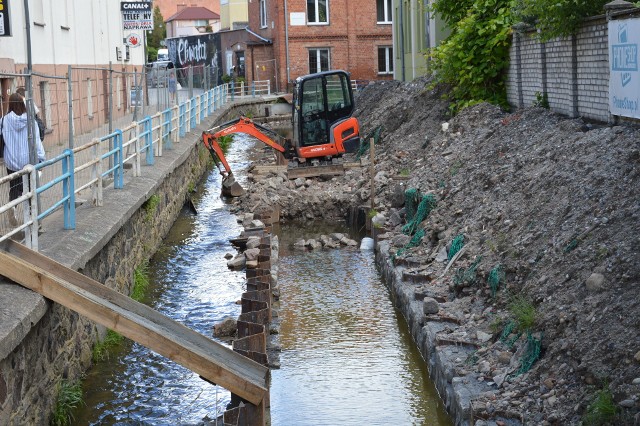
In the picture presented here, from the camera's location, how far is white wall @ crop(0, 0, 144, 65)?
19.0m

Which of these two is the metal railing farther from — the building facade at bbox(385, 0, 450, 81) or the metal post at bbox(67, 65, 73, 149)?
the building facade at bbox(385, 0, 450, 81)

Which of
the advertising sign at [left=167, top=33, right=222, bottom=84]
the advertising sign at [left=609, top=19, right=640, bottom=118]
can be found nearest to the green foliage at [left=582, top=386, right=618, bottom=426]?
the advertising sign at [left=609, top=19, right=640, bottom=118]

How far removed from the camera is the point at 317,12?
54031 mm

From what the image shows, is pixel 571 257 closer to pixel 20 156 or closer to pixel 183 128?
pixel 20 156

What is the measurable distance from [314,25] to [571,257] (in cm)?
4592

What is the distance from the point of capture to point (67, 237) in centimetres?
1037

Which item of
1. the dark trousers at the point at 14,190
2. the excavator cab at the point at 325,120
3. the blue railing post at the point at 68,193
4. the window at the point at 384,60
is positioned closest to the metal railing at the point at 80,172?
the blue railing post at the point at 68,193

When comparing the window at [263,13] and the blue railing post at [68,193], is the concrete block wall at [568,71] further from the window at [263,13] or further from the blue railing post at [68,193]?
the window at [263,13]

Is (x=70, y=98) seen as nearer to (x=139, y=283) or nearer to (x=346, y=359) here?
(x=139, y=283)

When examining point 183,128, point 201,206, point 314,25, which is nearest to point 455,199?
point 201,206

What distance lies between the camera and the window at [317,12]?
177 feet

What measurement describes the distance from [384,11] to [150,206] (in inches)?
1634

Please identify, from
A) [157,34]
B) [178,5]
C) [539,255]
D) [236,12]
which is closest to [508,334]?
[539,255]

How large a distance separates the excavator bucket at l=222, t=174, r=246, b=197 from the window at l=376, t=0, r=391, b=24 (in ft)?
109
